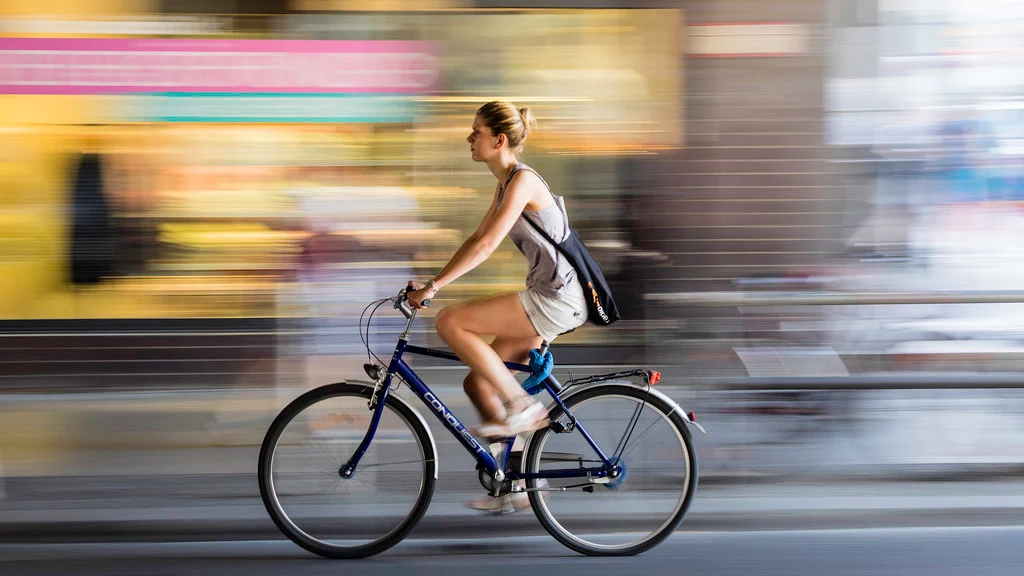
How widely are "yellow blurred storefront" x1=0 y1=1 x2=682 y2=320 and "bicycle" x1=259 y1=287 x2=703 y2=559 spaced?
11.3 ft

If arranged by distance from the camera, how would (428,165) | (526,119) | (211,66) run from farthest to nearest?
(428,165) < (211,66) < (526,119)

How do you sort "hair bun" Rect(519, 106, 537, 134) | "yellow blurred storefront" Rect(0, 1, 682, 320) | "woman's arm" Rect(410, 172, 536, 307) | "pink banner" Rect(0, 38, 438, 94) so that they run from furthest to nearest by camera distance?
"yellow blurred storefront" Rect(0, 1, 682, 320), "pink banner" Rect(0, 38, 438, 94), "hair bun" Rect(519, 106, 537, 134), "woman's arm" Rect(410, 172, 536, 307)

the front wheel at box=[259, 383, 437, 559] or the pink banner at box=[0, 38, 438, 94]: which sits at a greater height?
the pink banner at box=[0, 38, 438, 94]

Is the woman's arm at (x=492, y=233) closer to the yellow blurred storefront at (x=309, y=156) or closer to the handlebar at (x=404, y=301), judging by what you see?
the handlebar at (x=404, y=301)

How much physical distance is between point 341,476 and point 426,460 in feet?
1.12

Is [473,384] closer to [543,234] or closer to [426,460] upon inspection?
[426,460]

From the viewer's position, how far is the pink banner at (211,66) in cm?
716

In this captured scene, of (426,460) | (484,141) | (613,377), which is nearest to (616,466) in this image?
(613,377)

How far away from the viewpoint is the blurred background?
7191 mm

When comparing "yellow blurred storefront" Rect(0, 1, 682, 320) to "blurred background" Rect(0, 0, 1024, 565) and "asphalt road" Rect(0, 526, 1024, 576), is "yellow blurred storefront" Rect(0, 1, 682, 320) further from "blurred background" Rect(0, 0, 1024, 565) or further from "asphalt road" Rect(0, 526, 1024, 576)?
"asphalt road" Rect(0, 526, 1024, 576)

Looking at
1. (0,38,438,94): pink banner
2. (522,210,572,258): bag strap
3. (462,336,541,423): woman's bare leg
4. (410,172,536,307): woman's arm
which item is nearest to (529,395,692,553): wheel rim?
(462,336,541,423): woman's bare leg

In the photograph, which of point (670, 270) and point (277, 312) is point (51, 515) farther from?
point (670, 270)

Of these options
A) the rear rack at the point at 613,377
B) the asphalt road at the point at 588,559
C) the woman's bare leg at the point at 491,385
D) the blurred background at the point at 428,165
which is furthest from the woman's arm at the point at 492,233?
the blurred background at the point at 428,165

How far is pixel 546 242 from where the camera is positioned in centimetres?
396
